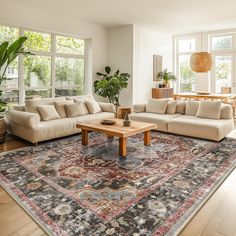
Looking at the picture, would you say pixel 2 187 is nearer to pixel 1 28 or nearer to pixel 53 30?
pixel 1 28

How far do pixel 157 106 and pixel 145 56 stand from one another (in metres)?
2.77

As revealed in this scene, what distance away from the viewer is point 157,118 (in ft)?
17.7

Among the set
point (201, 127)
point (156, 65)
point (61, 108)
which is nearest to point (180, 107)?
point (201, 127)

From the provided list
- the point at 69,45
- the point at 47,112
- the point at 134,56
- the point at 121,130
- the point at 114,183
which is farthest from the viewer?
the point at 134,56

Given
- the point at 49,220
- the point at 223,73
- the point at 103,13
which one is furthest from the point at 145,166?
the point at 223,73

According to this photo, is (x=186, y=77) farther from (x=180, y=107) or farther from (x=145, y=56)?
(x=180, y=107)

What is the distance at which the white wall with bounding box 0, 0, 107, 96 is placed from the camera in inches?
212

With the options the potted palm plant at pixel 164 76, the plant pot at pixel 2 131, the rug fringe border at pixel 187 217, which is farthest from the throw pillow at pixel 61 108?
the potted palm plant at pixel 164 76

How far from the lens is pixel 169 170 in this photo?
10.8ft

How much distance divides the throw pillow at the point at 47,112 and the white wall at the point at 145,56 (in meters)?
3.20

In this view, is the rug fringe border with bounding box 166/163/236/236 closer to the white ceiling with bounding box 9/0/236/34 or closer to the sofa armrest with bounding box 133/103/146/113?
the sofa armrest with bounding box 133/103/146/113

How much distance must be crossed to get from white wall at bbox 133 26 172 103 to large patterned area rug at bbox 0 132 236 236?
11.7 ft

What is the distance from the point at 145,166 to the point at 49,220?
1.65 meters

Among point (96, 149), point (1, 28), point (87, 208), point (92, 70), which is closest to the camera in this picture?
point (87, 208)
